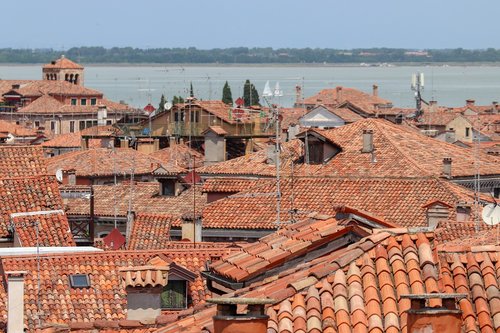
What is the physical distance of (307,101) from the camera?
10538cm

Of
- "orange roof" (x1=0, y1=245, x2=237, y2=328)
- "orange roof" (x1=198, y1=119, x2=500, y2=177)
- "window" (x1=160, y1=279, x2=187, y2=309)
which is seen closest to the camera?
"window" (x1=160, y1=279, x2=187, y2=309)

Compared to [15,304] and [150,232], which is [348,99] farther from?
[15,304]

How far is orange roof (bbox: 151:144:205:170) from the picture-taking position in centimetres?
4853

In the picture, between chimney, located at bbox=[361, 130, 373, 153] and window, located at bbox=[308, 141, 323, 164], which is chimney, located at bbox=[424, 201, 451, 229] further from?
window, located at bbox=[308, 141, 323, 164]

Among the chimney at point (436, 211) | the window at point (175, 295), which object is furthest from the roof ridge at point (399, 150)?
the window at point (175, 295)

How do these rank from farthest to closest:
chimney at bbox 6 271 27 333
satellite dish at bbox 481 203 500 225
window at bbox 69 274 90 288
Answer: window at bbox 69 274 90 288 → chimney at bbox 6 271 27 333 → satellite dish at bbox 481 203 500 225

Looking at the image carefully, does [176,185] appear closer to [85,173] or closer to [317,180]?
[317,180]

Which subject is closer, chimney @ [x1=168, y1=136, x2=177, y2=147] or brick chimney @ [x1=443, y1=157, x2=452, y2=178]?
brick chimney @ [x1=443, y1=157, x2=452, y2=178]

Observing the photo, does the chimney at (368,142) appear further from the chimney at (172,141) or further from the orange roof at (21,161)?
the chimney at (172,141)

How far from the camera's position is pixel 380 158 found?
105 feet

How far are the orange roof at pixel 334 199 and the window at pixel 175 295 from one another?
8.77m

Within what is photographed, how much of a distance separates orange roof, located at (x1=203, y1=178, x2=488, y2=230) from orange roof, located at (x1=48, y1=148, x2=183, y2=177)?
15921 millimetres

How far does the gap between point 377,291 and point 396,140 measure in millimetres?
25085

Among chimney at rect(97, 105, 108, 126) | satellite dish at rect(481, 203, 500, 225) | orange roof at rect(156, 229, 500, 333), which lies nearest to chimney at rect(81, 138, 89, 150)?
chimney at rect(97, 105, 108, 126)
